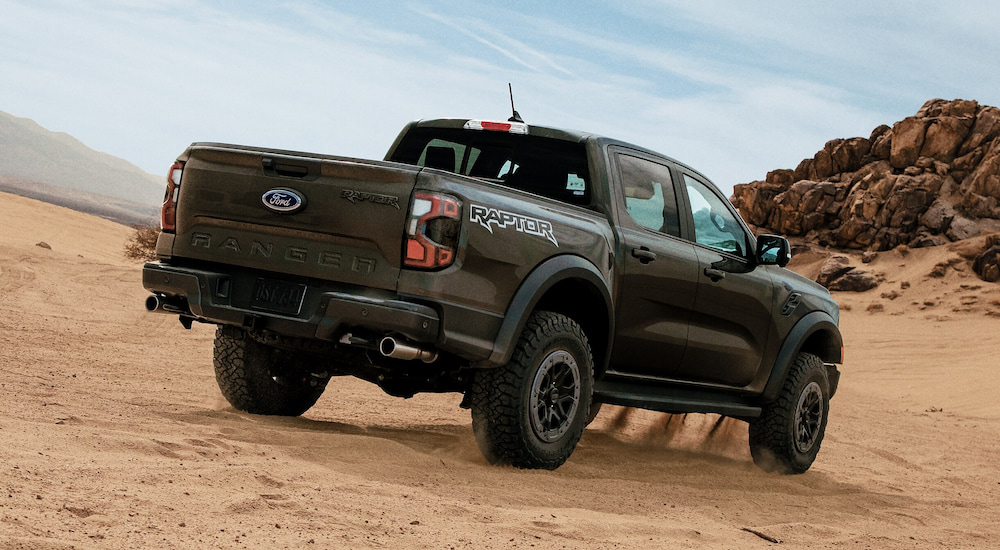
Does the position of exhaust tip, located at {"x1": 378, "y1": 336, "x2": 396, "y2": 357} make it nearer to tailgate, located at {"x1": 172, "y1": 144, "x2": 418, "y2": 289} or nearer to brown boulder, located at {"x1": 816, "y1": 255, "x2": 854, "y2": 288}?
tailgate, located at {"x1": 172, "y1": 144, "x2": 418, "y2": 289}

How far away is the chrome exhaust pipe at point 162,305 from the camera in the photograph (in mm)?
5633

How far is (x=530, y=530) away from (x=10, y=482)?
1986 mm

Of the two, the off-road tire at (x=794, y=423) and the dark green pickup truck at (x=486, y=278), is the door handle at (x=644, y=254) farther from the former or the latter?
the off-road tire at (x=794, y=423)

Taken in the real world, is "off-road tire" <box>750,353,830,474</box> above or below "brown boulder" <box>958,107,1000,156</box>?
below

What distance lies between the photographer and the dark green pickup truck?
5047mm

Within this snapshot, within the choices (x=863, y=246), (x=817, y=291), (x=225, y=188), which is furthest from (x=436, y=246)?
(x=863, y=246)

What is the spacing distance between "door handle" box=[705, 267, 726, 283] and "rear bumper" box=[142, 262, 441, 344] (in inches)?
96.5

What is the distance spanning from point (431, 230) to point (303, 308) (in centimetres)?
75

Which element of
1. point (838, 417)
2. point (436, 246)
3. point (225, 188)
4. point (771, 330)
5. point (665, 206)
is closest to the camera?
point (436, 246)

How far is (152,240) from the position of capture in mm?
24797

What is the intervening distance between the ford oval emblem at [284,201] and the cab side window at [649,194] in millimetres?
2097

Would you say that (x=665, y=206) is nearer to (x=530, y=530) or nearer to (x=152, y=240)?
(x=530, y=530)

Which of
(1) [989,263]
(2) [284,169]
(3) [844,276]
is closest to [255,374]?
(2) [284,169]

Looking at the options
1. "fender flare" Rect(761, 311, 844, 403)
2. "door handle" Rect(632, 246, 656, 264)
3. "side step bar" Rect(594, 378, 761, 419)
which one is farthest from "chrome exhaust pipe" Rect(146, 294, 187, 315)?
"fender flare" Rect(761, 311, 844, 403)
